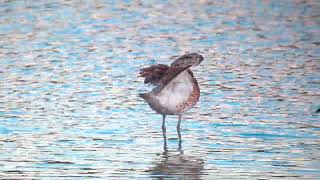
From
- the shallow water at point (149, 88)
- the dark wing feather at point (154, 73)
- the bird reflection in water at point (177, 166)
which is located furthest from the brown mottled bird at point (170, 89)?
the bird reflection in water at point (177, 166)

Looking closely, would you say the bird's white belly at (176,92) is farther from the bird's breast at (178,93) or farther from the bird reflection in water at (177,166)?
the bird reflection in water at (177,166)

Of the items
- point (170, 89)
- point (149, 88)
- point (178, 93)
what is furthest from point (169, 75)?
point (149, 88)

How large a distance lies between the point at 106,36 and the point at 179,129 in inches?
299

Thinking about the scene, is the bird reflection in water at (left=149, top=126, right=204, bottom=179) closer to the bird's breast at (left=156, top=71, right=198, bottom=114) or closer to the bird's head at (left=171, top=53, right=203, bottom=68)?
the bird's breast at (left=156, top=71, right=198, bottom=114)

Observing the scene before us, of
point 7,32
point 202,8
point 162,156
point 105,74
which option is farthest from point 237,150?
point 202,8

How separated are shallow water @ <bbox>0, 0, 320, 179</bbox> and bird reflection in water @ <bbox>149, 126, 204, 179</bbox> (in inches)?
0.7

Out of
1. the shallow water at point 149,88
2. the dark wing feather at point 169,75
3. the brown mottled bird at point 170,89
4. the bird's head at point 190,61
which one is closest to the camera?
the shallow water at point 149,88

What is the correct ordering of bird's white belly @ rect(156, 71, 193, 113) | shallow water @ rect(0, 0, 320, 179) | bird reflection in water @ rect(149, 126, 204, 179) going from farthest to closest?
bird's white belly @ rect(156, 71, 193, 113) → shallow water @ rect(0, 0, 320, 179) → bird reflection in water @ rect(149, 126, 204, 179)

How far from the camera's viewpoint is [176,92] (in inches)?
414

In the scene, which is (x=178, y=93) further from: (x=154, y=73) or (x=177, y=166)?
(x=177, y=166)

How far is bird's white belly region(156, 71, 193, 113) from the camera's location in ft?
34.2

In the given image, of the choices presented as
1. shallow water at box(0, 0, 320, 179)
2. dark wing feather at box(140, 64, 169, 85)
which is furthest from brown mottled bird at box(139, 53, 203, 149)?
shallow water at box(0, 0, 320, 179)

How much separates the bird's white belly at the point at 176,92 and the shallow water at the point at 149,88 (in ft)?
1.39

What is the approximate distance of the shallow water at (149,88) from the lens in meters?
9.43
